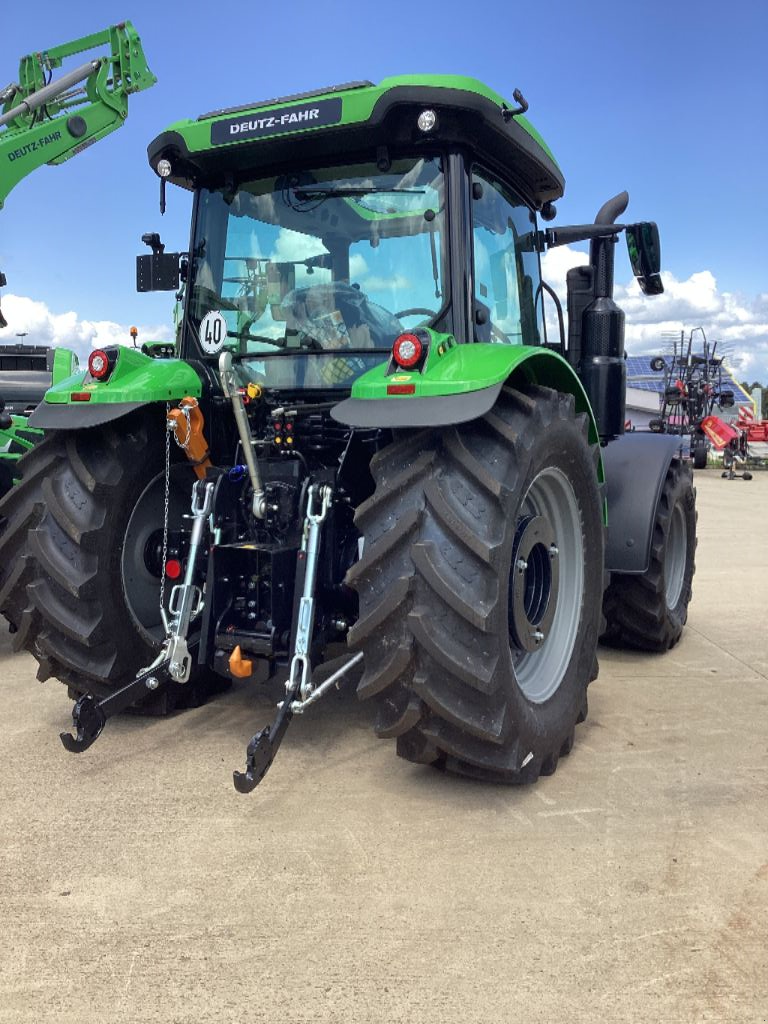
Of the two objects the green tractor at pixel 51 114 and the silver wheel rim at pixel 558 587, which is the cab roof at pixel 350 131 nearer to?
the silver wheel rim at pixel 558 587

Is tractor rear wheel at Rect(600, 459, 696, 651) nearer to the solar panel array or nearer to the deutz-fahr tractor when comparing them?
the deutz-fahr tractor

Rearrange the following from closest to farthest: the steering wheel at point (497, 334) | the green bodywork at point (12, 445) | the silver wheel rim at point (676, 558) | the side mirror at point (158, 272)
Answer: the steering wheel at point (497, 334) → the side mirror at point (158, 272) → the silver wheel rim at point (676, 558) → the green bodywork at point (12, 445)

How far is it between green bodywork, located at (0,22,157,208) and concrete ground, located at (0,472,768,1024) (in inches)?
272

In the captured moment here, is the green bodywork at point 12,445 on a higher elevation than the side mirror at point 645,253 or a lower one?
lower

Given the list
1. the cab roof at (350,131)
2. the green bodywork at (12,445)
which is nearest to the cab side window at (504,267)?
the cab roof at (350,131)

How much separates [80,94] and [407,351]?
26.9ft

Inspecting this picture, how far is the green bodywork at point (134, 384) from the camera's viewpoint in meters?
3.38

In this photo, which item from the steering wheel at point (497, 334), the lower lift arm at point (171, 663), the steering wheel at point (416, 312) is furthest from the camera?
the steering wheel at point (497, 334)

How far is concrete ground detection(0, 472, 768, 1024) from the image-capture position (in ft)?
6.60

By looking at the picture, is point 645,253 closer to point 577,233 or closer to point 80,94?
point 577,233

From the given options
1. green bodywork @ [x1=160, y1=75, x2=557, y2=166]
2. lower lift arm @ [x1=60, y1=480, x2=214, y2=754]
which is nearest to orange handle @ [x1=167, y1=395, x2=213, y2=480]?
lower lift arm @ [x1=60, y1=480, x2=214, y2=754]

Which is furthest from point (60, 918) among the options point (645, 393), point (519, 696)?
point (645, 393)

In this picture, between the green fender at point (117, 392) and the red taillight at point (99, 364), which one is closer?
the green fender at point (117, 392)

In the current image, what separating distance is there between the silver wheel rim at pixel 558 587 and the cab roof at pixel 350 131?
1325mm
